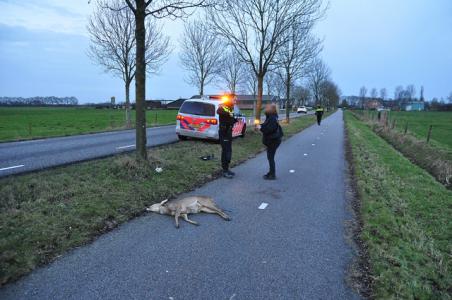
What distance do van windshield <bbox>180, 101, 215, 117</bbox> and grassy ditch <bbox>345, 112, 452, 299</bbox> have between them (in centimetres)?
628

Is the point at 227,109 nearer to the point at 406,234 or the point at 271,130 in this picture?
the point at 271,130

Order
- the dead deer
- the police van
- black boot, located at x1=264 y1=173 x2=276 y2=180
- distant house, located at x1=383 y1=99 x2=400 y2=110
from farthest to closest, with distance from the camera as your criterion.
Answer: distant house, located at x1=383 y1=99 x2=400 y2=110, the police van, black boot, located at x1=264 y1=173 x2=276 y2=180, the dead deer

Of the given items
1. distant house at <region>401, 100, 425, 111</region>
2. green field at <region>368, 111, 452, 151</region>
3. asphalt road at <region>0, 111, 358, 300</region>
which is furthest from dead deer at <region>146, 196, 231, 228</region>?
distant house at <region>401, 100, 425, 111</region>

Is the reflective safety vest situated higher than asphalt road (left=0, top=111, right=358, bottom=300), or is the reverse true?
the reflective safety vest

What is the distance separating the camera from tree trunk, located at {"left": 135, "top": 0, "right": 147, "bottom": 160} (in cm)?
748

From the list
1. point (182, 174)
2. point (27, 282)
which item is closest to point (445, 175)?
point (182, 174)

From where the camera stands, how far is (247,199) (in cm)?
631

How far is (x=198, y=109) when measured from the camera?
44.2ft

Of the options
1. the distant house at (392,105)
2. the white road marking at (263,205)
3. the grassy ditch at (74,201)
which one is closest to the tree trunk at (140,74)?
the grassy ditch at (74,201)

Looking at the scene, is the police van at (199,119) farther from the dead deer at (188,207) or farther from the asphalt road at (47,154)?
the dead deer at (188,207)

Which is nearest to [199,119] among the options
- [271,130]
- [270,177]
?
[271,130]

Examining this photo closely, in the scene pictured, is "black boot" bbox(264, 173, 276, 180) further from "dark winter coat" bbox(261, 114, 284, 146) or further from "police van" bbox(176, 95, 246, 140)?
"police van" bbox(176, 95, 246, 140)

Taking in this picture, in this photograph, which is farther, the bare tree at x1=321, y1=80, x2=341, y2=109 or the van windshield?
the bare tree at x1=321, y1=80, x2=341, y2=109

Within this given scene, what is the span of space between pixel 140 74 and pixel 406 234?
20.1ft
